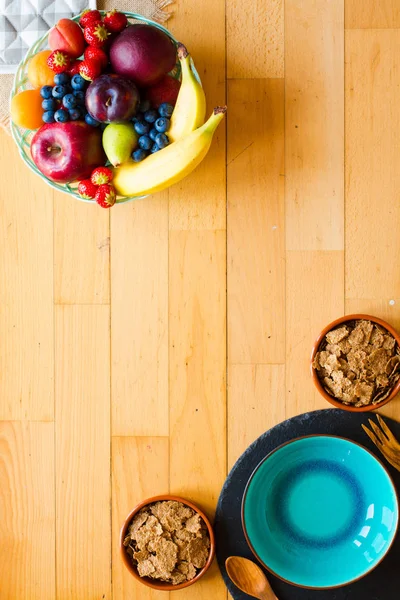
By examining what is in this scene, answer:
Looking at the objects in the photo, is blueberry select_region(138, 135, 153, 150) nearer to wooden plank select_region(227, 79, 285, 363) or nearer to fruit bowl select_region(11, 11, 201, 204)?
fruit bowl select_region(11, 11, 201, 204)

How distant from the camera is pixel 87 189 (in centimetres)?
96

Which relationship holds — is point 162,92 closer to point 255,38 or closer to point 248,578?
point 255,38

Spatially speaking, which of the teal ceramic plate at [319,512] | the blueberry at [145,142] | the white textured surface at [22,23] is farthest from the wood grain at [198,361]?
the white textured surface at [22,23]

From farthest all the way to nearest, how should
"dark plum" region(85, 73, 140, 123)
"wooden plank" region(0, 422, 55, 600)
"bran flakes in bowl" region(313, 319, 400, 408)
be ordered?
1. "wooden plank" region(0, 422, 55, 600)
2. "bran flakes in bowl" region(313, 319, 400, 408)
3. "dark plum" region(85, 73, 140, 123)

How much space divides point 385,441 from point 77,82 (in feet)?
2.60

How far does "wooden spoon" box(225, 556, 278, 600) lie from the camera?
106cm

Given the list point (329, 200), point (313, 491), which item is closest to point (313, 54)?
point (329, 200)

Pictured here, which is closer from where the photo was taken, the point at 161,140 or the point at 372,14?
the point at 161,140

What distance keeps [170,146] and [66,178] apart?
0.17 m

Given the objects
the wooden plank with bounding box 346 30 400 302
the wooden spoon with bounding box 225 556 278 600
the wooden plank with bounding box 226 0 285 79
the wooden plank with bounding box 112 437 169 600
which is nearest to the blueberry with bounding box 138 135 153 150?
the wooden plank with bounding box 226 0 285 79

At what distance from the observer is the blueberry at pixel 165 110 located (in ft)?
3.10

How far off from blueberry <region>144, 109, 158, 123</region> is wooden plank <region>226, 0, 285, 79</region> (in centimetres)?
22

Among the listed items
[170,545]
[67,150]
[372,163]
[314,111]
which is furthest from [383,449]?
[67,150]

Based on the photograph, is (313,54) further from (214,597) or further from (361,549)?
(214,597)
